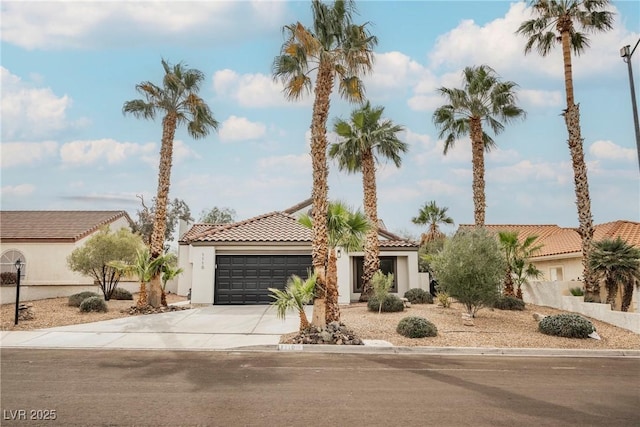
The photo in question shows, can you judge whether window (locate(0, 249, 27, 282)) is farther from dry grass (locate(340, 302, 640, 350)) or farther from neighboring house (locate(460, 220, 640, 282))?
neighboring house (locate(460, 220, 640, 282))

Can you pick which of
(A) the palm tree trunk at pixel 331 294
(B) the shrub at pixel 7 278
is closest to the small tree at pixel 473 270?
(A) the palm tree trunk at pixel 331 294

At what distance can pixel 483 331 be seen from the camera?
→ 14.6 meters

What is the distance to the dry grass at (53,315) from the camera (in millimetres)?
14398

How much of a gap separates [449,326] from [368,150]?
10785 millimetres

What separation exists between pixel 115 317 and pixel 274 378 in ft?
33.9

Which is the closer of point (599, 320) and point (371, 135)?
point (599, 320)

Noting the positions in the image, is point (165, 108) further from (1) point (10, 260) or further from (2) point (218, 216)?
(2) point (218, 216)

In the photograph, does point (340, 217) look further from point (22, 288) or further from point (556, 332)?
point (22, 288)

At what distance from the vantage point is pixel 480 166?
22.0 meters

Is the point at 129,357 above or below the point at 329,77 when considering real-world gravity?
below

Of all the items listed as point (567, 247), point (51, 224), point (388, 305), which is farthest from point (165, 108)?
point (567, 247)

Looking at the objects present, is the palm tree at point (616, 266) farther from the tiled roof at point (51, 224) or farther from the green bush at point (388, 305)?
the tiled roof at point (51, 224)

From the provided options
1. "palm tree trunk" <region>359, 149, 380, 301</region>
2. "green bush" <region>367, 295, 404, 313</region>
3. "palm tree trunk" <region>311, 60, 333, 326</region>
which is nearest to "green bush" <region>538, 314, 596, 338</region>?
"green bush" <region>367, 295, 404, 313</region>

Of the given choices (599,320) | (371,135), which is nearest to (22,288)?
(371,135)
